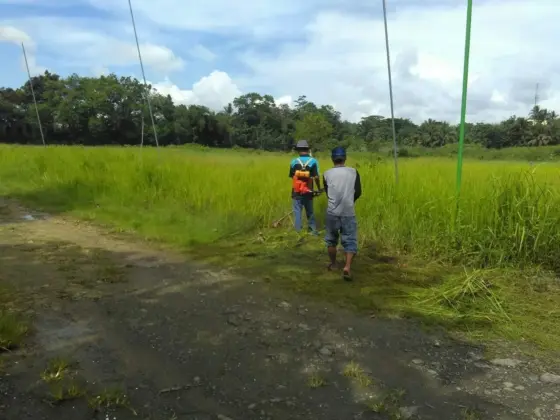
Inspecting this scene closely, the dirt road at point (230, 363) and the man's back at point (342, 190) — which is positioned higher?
the man's back at point (342, 190)

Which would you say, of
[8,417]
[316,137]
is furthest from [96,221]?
[316,137]

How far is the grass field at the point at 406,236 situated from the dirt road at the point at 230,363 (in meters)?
0.59

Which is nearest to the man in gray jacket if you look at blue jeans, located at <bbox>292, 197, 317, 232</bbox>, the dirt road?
the dirt road

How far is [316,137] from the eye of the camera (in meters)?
44.5

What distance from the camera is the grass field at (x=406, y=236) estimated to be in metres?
4.24

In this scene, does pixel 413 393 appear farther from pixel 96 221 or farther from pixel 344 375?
pixel 96 221

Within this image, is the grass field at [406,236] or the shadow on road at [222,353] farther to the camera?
the grass field at [406,236]

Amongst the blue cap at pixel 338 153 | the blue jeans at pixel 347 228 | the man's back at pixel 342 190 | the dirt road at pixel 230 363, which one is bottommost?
the dirt road at pixel 230 363

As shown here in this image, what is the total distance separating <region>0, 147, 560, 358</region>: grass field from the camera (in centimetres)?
424

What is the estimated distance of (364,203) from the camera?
265 inches

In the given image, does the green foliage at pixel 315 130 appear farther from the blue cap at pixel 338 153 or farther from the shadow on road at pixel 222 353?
the shadow on road at pixel 222 353

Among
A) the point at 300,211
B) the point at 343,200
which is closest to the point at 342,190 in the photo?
the point at 343,200

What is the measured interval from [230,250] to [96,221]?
2.98 m

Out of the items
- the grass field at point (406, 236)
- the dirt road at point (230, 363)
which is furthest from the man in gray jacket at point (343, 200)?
the dirt road at point (230, 363)
